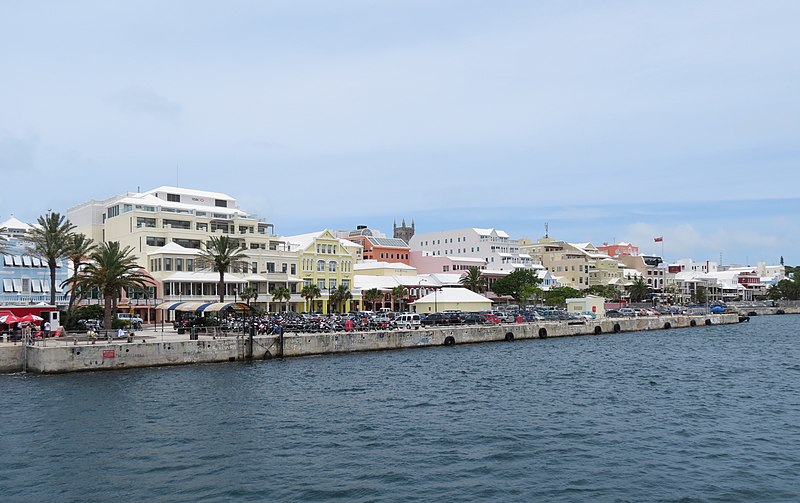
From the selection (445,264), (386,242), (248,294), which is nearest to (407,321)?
(248,294)

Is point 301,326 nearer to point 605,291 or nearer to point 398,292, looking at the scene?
point 398,292

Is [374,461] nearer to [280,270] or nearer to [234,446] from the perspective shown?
[234,446]

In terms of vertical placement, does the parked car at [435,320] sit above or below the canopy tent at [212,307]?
below

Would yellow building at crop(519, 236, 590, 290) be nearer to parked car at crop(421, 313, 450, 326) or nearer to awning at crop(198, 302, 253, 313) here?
parked car at crop(421, 313, 450, 326)

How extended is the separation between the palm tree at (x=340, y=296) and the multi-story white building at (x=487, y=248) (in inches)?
1913

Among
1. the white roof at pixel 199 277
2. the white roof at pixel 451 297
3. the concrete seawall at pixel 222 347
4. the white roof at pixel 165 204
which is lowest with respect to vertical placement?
the concrete seawall at pixel 222 347

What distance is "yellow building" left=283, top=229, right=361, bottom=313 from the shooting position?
105m

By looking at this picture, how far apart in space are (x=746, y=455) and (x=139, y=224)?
8260cm

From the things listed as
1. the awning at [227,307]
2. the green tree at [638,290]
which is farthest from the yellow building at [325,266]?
the green tree at [638,290]

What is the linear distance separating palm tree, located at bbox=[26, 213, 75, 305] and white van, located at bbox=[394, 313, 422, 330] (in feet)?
112

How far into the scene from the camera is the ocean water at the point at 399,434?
79.1ft

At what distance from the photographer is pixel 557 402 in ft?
131

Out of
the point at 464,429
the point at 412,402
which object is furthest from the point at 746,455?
the point at 412,402

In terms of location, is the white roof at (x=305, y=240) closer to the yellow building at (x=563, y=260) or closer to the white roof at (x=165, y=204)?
the white roof at (x=165, y=204)
